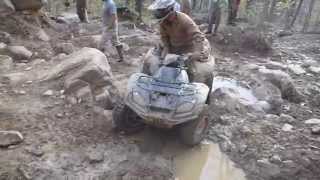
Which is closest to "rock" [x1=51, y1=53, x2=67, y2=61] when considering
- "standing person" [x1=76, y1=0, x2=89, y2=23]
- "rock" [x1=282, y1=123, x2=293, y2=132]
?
"standing person" [x1=76, y1=0, x2=89, y2=23]

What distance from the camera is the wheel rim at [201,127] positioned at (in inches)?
198

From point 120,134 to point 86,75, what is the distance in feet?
5.24

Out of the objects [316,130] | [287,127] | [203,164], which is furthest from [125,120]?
[316,130]

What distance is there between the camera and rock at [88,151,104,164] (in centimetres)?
464

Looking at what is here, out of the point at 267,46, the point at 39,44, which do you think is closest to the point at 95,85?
the point at 39,44

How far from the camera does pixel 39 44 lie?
9.11 m

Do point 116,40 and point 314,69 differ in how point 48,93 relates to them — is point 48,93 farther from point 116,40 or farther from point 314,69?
point 314,69

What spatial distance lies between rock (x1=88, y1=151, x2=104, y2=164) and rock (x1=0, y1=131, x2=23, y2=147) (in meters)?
0.91

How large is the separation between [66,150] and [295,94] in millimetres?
4488

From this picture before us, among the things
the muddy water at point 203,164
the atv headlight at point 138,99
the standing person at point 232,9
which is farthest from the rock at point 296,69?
the atv headlight at point 138,99

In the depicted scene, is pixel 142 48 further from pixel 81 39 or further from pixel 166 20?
pixel 166 20

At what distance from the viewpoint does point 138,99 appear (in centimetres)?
474

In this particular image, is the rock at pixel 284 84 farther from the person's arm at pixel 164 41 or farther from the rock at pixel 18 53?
the rock at pixel 18 53

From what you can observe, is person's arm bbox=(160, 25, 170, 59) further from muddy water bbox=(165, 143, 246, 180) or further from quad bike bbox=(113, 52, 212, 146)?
muddy water bbox=(165, 143, 246, 180)
